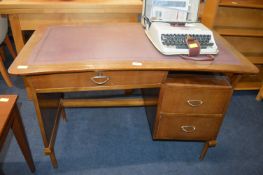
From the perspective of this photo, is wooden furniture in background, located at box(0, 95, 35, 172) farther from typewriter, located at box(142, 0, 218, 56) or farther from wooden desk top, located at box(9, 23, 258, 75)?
typewriter, located at box(142, 0, 218, 56)

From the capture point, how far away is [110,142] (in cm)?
169

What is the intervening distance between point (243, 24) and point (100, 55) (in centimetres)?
160

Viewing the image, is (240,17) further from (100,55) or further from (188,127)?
(100,55)

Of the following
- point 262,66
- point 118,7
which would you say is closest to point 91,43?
point 118,7

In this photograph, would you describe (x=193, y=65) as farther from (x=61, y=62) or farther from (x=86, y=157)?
(x=86, y=157)

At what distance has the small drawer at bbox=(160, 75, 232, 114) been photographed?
Result: 1196 mm

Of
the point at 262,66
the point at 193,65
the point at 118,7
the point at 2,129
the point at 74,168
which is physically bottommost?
the point at 74,168

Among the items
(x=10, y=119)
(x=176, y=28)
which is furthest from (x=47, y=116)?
(x=176, y=28)

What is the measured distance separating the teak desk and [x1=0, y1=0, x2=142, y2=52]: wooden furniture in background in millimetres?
307

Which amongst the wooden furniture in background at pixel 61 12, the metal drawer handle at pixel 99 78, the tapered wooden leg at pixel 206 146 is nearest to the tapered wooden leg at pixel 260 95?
the tapered wooden leg at pixel 206 146

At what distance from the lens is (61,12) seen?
163 centimetres

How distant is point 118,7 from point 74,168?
120 cm

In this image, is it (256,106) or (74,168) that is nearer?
(74,168)

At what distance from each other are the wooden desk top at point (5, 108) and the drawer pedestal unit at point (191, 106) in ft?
2.46
